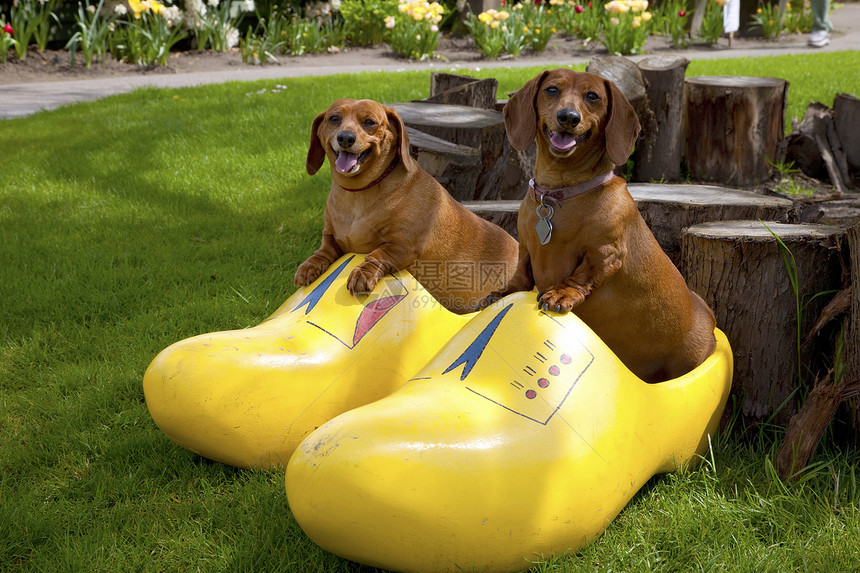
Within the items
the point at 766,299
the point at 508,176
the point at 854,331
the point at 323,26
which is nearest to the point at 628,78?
the point at 508,176

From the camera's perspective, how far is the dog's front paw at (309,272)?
107 inches

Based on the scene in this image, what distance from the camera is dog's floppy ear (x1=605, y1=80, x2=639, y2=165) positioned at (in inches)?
87.9

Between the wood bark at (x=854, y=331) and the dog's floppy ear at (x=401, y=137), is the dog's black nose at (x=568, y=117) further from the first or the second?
the wood bark at (x=854, y=331)

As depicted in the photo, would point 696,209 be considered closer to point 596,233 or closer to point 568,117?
point 596,233

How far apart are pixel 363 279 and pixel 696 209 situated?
1.42 meters

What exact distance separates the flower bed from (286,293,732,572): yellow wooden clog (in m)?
8.20

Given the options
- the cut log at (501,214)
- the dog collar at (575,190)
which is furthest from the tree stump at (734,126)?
the dog collar at (575,190)

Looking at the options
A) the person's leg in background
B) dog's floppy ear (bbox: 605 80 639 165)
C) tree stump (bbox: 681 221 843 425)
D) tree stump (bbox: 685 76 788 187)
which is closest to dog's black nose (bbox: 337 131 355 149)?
dog's floppy ear (bbox: 605 80 639 165)

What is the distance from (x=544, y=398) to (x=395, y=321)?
65 centimetres

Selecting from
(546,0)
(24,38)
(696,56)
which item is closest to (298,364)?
(24,38)

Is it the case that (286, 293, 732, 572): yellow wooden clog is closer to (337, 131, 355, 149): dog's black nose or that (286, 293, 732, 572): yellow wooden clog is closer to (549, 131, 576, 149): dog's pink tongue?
(549, 131, 576, 149): dog's pink tongue

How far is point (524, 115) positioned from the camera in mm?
2322

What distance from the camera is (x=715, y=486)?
7.72ft

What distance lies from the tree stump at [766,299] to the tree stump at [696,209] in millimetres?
357
